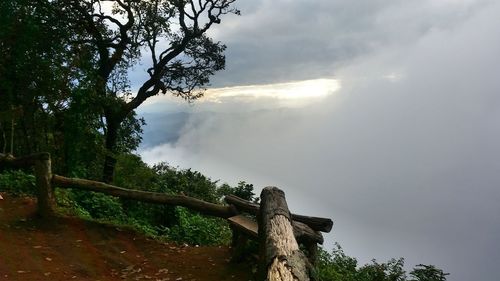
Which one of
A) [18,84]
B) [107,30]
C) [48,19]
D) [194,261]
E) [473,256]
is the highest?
[473,256]

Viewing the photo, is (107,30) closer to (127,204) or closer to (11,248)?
(127,204)

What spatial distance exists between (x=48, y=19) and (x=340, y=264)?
11667mm

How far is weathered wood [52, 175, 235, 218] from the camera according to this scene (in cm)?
816

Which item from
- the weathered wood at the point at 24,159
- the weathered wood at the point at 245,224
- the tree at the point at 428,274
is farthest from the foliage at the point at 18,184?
the tree at the point at 428,274

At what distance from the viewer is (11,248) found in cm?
714

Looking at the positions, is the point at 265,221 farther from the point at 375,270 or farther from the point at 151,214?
the point at 151,214

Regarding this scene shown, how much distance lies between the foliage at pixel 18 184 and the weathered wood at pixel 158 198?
2.36m

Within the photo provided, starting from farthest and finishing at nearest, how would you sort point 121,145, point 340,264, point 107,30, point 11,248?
point 121,145 < point 107,30 < point 340,264 < point 11,248

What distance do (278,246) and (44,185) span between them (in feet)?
19.5

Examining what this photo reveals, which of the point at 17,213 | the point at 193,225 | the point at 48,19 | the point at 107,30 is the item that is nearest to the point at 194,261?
the point at 193,225

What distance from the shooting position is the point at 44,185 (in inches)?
330

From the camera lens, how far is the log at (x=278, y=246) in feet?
11.9

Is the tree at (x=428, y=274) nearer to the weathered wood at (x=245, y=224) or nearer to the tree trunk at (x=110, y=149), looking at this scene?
the weathered wood at (x=245, y=224)

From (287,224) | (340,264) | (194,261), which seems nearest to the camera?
(287,224)
